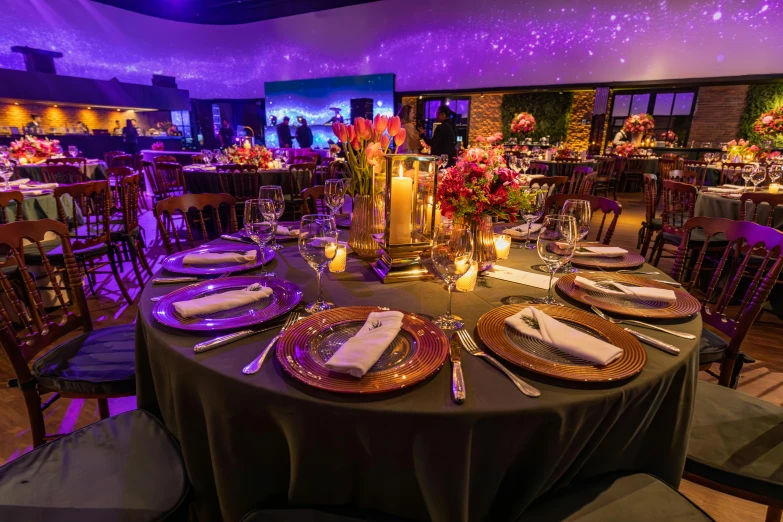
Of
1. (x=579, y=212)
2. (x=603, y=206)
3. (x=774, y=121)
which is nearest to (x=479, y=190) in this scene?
(x=579, y=212)

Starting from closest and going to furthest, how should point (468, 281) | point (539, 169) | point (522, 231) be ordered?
point (468, 281) → point (522, 231) → point (539, 169)

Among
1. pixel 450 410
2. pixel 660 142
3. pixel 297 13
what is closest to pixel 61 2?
pixel 297 13

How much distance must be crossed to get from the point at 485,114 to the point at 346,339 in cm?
1139

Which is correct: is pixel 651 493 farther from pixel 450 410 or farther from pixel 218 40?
pixel 218 40

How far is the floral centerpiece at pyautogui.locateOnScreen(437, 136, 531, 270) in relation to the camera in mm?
1309

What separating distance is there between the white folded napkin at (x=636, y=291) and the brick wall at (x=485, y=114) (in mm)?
10348

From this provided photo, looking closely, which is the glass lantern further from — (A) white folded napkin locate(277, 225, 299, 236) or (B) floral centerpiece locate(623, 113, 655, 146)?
(B) floral centerpiece locate(623, 113, 655, 146)

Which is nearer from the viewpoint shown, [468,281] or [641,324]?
[641,324]

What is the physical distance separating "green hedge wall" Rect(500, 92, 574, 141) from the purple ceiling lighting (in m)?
1.71

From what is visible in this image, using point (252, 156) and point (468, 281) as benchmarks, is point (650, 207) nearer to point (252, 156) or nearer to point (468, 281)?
point (468, 281)

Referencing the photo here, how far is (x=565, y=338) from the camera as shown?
916 mm

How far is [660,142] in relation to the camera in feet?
35.8

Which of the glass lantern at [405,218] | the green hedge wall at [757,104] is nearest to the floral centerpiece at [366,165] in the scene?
the glass lantern at [405,218]

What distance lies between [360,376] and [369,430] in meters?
0.10
